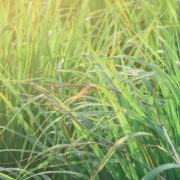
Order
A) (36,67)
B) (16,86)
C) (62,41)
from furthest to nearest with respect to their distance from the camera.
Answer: (62,41) → (36,67) → (16,86)

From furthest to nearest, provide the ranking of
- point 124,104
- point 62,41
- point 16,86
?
point 62,41 < point 16,86 < point 124,104

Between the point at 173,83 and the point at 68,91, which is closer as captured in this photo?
the point at 173,83

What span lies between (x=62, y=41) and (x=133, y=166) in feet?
2.97

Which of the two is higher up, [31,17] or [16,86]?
[31,17]

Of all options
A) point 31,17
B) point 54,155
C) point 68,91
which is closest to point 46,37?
point 31,17

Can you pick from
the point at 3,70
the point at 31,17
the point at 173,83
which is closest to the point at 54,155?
the point at 173,83

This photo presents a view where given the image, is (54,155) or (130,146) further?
(54,155)

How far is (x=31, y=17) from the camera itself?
2.30 meters

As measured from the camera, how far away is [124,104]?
5.66 ft

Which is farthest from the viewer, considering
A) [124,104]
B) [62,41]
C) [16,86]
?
[62,41]

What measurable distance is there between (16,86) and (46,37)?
11.4 inches

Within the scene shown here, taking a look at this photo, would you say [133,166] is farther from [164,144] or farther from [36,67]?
[36,67]

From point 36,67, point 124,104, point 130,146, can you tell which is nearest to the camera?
point 130,146

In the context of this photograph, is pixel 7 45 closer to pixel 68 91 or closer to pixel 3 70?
pixel 3 70
